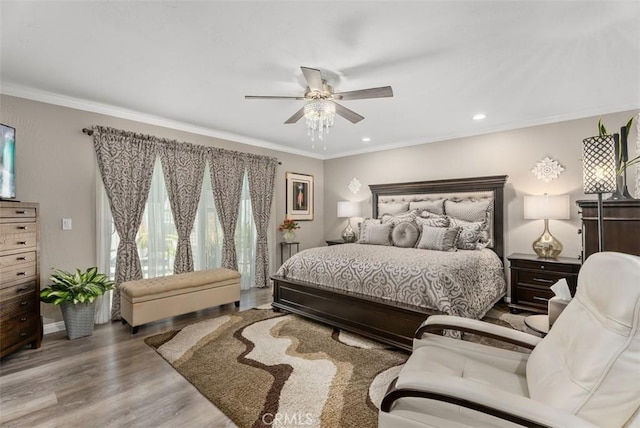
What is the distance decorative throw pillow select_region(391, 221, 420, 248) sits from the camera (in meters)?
4.22

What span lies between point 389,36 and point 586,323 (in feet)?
6.63

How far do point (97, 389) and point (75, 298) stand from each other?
48.1 inches

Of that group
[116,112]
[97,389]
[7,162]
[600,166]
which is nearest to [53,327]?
[97,389]

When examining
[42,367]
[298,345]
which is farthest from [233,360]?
[42,367]

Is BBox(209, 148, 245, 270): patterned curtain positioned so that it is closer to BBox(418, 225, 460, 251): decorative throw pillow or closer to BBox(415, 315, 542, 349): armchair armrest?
BBox(418, 225, 460, 251): decorative throw pillow

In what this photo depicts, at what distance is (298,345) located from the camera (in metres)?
2.89

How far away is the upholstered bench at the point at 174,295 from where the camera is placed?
3.19 meters

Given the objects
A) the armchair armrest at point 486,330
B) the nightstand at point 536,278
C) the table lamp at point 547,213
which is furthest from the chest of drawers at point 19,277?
the table lamp at point 547,213

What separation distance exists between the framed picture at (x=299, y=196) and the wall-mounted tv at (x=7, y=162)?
3.73 meters

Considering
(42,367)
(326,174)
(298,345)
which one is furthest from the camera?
(326,174)

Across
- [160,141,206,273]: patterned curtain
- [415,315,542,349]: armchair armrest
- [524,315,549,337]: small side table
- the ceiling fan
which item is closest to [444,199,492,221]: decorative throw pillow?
[524,315,549,337]: small side table

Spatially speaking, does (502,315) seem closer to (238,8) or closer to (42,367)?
(238,8)

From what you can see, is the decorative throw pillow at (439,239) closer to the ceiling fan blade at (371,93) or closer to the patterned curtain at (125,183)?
the ceiling fan blade at (371,93)

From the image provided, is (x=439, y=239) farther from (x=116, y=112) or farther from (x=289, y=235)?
(x=116, y=112)
